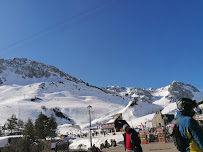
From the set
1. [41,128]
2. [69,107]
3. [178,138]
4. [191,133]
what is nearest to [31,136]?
[41,128]

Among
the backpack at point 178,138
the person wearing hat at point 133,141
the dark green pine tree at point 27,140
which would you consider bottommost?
the dark green pine tree at point 27,140

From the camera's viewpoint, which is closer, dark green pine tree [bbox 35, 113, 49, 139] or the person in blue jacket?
the person in blue jacket

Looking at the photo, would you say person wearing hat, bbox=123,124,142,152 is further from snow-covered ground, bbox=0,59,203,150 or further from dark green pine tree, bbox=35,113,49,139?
dark green pine tree, bbox=35,113,49,139

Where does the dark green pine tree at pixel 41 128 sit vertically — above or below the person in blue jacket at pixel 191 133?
below

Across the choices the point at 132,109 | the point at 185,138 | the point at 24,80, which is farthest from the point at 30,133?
the point at 24,80

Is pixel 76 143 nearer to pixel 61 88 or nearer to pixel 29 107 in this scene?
pixel 29 107

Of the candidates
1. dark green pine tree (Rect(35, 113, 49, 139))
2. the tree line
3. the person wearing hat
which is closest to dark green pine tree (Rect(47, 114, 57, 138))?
the tree line

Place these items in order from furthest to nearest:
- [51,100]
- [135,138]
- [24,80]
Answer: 1. [24,80]
2. [51,100]
3. [135,138]

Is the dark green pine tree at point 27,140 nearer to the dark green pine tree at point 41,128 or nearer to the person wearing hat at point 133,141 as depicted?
the dark green pine tree at point 41,128

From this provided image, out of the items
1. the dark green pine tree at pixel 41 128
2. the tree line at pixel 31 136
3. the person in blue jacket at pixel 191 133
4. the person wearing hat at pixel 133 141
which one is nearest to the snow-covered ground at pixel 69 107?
the tree line at pixel 31 136

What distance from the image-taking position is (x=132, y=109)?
2414 inches

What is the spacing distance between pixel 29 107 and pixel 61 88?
61.3 m

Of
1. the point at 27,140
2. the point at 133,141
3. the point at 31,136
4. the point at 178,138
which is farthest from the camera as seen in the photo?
the point at 31,136

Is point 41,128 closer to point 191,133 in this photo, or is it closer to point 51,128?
point 51,128
